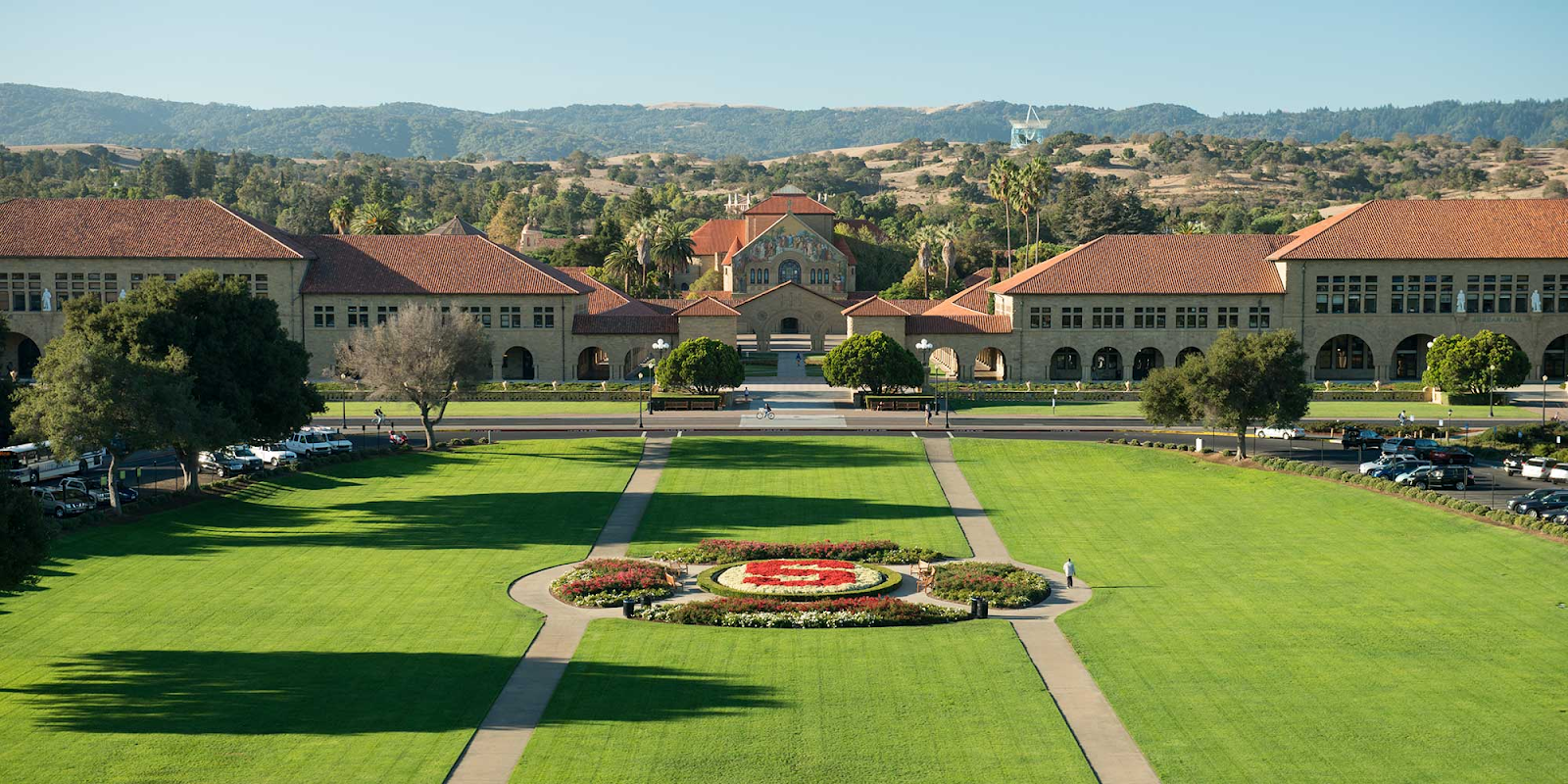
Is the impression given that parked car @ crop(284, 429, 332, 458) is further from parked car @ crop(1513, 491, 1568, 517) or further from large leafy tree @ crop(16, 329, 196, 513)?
parked car @ crop(1513, 491, 1568, 517)

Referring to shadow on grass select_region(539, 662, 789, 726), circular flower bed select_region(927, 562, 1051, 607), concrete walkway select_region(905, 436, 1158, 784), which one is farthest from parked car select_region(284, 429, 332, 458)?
shadow on grass select_region(539, 662, 789, 726)

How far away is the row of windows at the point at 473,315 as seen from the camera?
106 meters

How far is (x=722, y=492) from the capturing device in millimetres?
64875

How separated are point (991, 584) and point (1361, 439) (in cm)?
3905

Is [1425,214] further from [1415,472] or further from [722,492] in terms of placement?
[722,492]

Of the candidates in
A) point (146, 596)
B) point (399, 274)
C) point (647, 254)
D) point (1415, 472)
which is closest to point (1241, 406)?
point (1415, 472)

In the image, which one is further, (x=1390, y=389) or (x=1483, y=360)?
(x=1390, y=389)

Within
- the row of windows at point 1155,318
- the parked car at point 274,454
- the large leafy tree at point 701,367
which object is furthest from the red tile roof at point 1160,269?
the parked car at point 274,454

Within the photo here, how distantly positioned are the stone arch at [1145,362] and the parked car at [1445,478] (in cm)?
4611

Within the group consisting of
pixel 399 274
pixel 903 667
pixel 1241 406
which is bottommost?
pixel 903 667

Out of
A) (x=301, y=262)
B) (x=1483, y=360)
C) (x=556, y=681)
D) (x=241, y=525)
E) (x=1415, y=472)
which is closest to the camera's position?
(x=556, y=681)

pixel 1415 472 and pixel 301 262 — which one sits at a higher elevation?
pixel 301 262

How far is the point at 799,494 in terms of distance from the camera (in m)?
64.5

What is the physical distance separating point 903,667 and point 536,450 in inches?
1624
